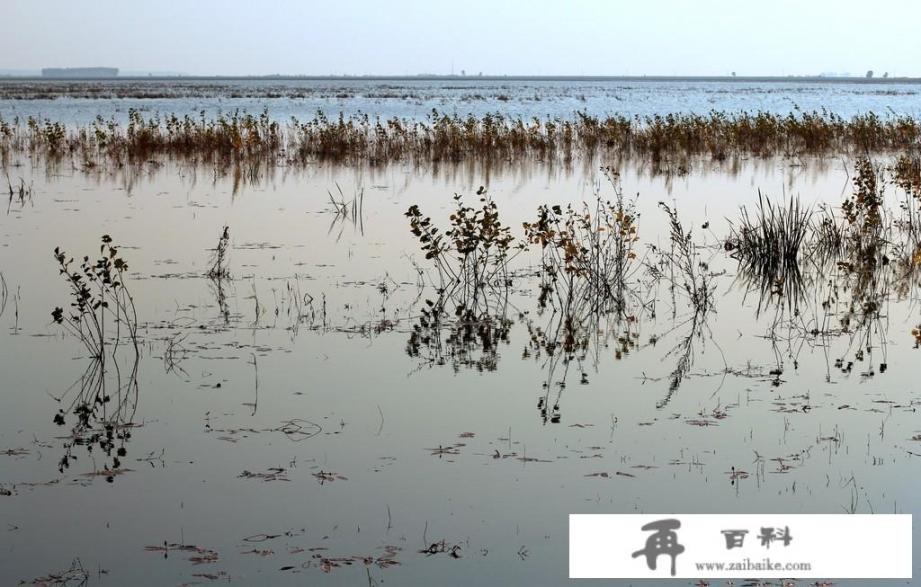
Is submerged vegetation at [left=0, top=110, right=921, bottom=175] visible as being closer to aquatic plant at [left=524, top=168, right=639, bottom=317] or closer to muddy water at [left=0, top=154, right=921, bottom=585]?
muddy water at [left=0, top=154, right=921, bottom=585]

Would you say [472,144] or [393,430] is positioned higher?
[472,144]

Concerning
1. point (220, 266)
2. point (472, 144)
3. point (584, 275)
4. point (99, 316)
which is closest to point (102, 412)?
point (99, 316)

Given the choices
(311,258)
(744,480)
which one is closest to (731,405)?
(744,480)

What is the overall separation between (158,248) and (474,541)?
356 inches

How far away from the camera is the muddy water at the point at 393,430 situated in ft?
17.1

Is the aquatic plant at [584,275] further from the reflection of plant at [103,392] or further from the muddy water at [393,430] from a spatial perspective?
the reflection of plant at [103,392]

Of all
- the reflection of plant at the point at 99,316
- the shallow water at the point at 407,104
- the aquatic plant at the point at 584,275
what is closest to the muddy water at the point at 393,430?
the reflection of plant at the point at 99,316

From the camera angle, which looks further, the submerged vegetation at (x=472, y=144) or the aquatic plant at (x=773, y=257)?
the submerged vegetation at (x=472, y=144)

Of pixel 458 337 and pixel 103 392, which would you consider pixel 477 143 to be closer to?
pixel 458 337

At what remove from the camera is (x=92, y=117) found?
46000 millimetres

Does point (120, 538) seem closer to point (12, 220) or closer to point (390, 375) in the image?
point (390, 375)

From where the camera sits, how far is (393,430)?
6.76 m

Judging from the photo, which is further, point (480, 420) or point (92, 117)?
point (92, 117)

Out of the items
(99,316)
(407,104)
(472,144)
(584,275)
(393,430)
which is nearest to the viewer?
(393,430)
